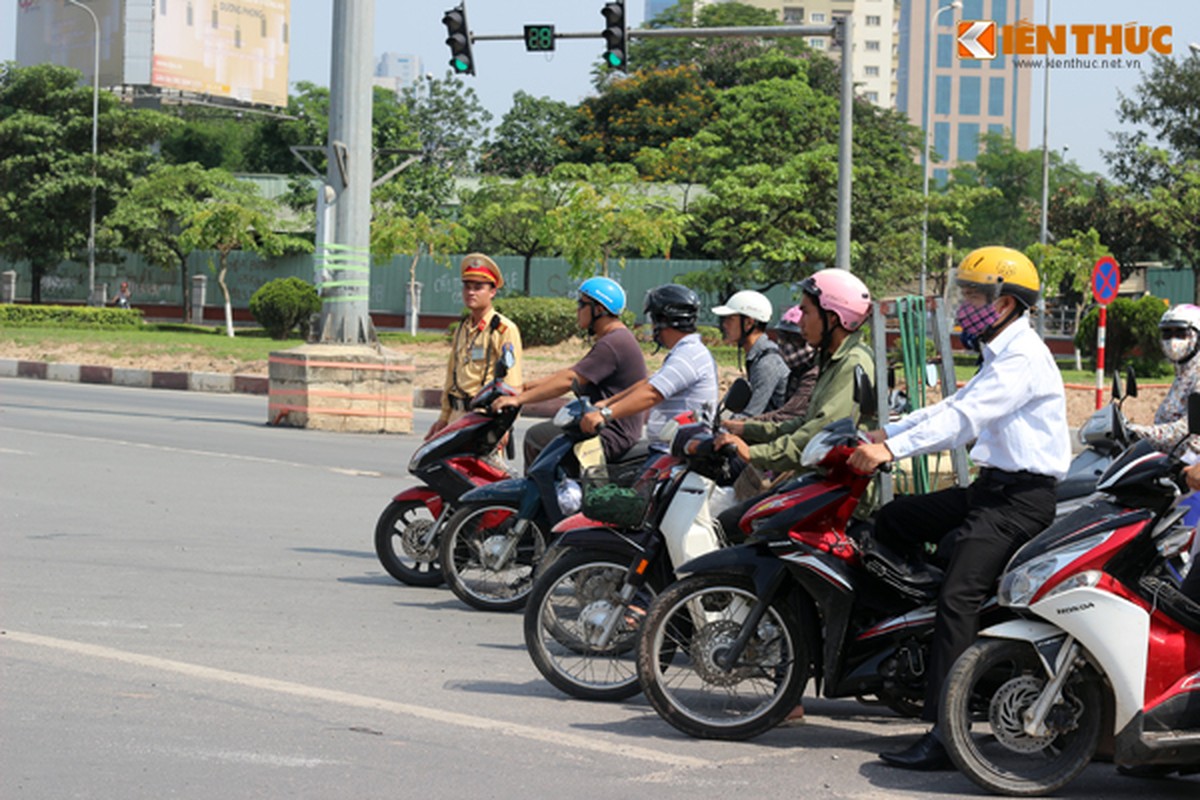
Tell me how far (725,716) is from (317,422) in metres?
13.2

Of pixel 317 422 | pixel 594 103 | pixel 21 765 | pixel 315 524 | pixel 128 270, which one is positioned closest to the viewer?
pixel 21 765

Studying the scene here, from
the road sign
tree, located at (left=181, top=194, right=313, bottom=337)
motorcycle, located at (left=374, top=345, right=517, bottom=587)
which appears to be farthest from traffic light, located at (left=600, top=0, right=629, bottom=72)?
tree, located at (left=181, top=194, right=313, bottom=337)

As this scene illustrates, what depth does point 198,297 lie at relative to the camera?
52094 mm

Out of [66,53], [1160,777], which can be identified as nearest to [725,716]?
[1160,777]

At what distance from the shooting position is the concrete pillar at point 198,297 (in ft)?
170

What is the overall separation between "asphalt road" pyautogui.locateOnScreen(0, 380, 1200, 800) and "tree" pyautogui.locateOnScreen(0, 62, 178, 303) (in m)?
43.3

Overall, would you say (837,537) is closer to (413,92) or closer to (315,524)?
(315,524)

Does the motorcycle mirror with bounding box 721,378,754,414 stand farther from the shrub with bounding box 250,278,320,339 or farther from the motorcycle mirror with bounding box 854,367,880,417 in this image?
the shrub with bounding box 250,278,320,339

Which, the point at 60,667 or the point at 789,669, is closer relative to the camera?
the point at 789,669

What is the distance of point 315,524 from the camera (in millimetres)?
10750

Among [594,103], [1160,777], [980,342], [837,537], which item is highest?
[594,103]

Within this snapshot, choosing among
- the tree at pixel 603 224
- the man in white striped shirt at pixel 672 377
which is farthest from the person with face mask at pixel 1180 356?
the tree at pixel 603 224

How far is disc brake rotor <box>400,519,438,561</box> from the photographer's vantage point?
27.7 feet

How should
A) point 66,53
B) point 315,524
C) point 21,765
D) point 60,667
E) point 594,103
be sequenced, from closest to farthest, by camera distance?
point 21,765, point 60,667, point 315,524, point 594,103, point 66,53
